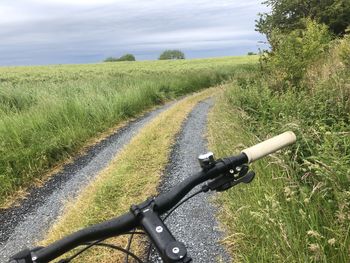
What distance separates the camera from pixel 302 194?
9.95ft

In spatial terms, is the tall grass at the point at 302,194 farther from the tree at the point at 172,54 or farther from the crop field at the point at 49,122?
the tree at the point at 172,54

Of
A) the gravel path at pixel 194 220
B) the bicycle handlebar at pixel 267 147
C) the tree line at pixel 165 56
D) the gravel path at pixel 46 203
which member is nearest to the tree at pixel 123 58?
the tree line at pixel 165 56

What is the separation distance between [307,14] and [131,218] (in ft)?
95.4

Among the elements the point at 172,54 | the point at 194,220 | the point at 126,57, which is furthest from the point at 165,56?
the point at 194,220

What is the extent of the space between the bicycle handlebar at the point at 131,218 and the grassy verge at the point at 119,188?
2702mm

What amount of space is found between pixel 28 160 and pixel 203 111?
297 inches

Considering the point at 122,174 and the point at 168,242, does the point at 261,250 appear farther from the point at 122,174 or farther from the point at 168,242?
the point at 122,174

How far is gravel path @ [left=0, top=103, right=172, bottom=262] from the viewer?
4.75m

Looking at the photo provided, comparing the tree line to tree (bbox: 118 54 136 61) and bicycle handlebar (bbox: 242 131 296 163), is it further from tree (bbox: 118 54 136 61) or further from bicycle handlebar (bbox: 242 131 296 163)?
bicycle handlebar (bbox: 242 131 296 163)

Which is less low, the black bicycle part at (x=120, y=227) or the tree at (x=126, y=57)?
the tree at (x=126, y=57)

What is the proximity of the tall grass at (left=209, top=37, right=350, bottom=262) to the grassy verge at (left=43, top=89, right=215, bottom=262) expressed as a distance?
130cm

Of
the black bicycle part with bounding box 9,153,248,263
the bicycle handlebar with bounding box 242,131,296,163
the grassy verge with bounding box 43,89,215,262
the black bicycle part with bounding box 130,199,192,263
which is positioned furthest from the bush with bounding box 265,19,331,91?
the black bicycle part with bounding box 130,199,192,263

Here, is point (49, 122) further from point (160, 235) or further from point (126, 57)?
point (126, 57)

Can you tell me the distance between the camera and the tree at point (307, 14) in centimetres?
2545
